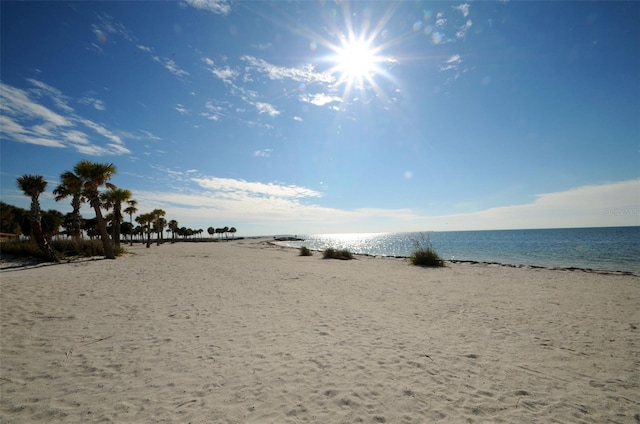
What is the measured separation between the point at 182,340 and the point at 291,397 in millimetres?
3279

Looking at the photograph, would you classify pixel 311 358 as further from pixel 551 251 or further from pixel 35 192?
pixel 551 251

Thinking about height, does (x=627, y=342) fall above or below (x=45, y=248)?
below

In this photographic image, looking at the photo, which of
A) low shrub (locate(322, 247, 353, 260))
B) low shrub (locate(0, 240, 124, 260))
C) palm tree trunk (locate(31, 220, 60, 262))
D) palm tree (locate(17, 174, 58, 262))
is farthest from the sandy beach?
low shrub (locate(322, 247, 353, 260))

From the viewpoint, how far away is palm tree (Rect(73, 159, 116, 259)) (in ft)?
73.0

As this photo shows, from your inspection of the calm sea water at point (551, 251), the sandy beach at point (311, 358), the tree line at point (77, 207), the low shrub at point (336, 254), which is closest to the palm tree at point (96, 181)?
the tree line at point (77, 207)

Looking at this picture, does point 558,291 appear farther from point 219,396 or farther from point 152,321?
point 152,321

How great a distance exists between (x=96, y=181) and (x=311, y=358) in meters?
26.5

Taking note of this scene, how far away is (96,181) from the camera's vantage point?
22.9 meters

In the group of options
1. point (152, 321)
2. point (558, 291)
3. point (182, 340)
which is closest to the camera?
point (182, 340)

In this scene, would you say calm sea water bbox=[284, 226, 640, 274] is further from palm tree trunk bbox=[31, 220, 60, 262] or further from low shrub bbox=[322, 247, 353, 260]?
palm tree trunk bbox=[31, 220, 60, 262]

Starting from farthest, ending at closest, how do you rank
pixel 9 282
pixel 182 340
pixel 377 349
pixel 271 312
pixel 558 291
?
1. pixel 558 291
2. pixel 9 282
3. pixel 271 312
4. pixel 182 340
5. pixel 377 349

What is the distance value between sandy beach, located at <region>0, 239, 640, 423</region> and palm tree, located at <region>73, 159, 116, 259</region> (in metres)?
13.8

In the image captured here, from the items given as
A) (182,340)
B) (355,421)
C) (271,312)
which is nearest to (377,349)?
(355,421)

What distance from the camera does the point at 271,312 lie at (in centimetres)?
812
